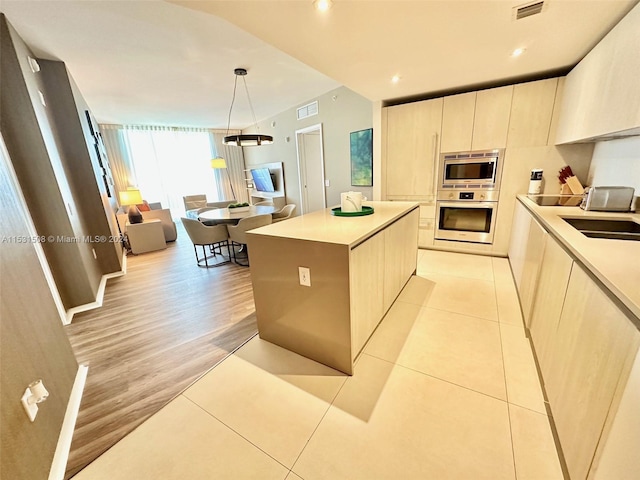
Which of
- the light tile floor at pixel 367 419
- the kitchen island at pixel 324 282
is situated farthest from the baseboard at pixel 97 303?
the kitchen island at pixel 324 282

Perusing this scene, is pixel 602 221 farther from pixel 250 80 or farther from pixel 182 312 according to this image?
pixel 250 80

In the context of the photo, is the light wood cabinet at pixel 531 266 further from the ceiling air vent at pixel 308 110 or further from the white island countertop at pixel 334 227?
the ceiling air vent at pixel 308 110

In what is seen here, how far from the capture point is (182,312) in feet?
8.47

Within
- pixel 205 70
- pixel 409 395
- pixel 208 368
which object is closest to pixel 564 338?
pixel 409 395

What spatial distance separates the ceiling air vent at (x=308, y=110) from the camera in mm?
5070

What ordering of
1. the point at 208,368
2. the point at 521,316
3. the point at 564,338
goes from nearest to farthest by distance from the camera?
the point at 564,338, the point at 208,368, the point at 521,316

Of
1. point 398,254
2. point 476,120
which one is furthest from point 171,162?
point 476,120

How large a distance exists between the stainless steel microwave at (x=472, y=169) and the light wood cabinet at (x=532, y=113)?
249mm

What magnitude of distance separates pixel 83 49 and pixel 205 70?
1.25m

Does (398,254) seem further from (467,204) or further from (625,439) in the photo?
(467,204)

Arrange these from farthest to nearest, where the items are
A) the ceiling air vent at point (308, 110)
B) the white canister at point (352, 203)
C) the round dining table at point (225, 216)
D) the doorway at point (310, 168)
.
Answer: the doorway at point (310, 168) → the ceiling air vent at point (308, 110) → the round dining table at point (225, 216) → the white canister at point (352, 203)

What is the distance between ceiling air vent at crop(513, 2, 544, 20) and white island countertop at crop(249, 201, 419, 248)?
1.55m

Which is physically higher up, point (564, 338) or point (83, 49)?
point (83, 49)

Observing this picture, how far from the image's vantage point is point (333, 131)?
4.81 meters
